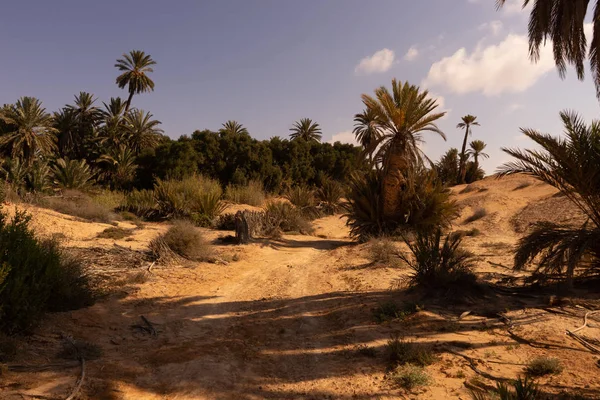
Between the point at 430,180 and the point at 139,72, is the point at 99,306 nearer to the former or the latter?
the point at 430,180

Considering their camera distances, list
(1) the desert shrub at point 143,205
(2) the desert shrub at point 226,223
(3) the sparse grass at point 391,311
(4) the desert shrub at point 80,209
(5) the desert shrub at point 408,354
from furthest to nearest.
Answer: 1. (1) the desert shrub at point 143,205
2. (2) the desert shrub at point 226,223
3. (4) the desert shrub at point 80,209
4. (3) the sparse grass at point 391,311
5. (5) the desert shrub at point 408,354

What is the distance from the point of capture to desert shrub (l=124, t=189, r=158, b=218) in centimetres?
1766

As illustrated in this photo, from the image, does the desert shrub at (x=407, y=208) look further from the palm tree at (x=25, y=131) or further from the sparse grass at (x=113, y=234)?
the palm tree at (x=25, y=131)

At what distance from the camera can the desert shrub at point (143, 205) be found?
57.9 feet

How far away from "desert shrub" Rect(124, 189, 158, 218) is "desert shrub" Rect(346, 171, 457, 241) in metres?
10.1

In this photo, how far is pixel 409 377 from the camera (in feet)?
11.9

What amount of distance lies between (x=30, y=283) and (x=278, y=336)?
3.29 metres

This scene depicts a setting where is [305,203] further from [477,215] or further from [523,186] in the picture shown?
[523,186]

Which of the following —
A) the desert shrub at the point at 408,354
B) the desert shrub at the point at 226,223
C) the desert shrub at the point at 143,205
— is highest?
the desert shrub at the point at 143,205

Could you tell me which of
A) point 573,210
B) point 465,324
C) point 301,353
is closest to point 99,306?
point 301,353

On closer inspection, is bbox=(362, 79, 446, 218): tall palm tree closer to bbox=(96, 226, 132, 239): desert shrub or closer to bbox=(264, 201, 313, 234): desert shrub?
bbox=(264, 201, 313, 234): desert shrub

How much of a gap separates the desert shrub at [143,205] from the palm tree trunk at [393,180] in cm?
1110

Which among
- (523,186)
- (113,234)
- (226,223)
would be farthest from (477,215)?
(113,234)

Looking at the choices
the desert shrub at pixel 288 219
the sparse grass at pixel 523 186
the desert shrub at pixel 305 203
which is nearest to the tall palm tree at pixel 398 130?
the desert shrub at pixel 288 219
